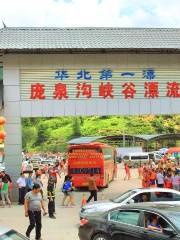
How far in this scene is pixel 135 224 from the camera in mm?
11000

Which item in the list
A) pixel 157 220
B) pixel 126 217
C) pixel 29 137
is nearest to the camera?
pixel 157 220

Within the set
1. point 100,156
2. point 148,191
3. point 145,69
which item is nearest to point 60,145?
point 100,156

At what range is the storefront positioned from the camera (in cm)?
2556

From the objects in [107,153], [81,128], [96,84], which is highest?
[96,84]

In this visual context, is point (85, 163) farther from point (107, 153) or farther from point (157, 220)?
point (157, 220)

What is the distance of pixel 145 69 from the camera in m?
26.3

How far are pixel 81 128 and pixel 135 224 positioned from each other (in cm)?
12578

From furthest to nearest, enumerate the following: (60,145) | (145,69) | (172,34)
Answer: (60,145) < (172,34) < (145,69)

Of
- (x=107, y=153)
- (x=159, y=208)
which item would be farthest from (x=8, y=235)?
(x=107, y=153)

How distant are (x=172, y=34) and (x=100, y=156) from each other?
9.29 m

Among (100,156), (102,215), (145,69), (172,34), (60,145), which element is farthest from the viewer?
(60,145)

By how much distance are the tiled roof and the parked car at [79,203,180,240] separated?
14191mm

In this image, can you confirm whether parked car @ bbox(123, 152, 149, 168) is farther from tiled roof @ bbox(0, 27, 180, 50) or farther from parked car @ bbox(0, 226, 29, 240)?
parked car @ bbox(0, 226, 29, 240)

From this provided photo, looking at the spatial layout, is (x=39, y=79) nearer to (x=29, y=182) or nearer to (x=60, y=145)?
(x=29, y=182)
